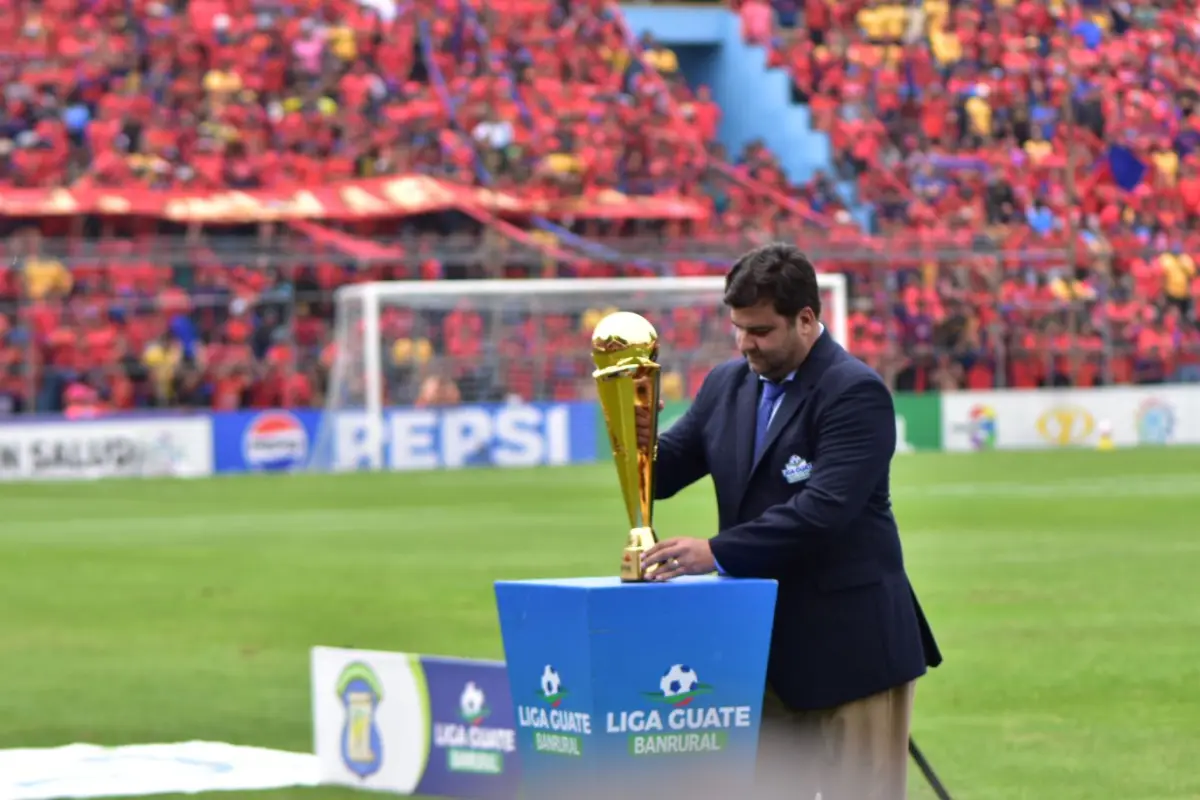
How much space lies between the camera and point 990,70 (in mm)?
47500

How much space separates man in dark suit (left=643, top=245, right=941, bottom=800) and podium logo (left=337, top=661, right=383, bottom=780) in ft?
11.2

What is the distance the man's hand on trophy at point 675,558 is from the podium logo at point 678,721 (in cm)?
24

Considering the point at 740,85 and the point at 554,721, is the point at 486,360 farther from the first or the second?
the point at 554,721

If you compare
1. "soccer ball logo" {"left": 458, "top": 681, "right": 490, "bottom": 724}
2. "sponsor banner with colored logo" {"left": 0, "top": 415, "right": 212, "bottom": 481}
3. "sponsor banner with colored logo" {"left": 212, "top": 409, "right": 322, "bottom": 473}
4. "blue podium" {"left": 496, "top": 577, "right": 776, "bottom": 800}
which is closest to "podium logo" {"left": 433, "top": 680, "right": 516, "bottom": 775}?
"soccer ball logo" {"left": 458, "top": 681, "right": 490, "bottom": 724}

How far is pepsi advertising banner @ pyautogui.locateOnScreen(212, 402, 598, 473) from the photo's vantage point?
34.2 metres

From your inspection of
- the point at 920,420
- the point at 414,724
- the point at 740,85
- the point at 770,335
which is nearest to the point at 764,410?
the point at 770,335

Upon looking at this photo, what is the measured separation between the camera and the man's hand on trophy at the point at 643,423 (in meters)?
5.31

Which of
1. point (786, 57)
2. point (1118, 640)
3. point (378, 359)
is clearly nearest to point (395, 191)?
point (378, 359)

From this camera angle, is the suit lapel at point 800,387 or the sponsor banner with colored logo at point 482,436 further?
the sponsor banner with colored logo at point 482,436

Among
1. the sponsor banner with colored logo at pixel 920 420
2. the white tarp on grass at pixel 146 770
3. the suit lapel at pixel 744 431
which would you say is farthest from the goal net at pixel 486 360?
the suit lapel at pixel 744 431

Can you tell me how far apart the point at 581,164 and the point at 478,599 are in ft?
79.0

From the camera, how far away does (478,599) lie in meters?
16.5

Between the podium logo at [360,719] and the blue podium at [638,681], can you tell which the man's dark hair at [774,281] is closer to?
the blue podium at [638,681]

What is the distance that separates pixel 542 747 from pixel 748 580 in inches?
23.5
